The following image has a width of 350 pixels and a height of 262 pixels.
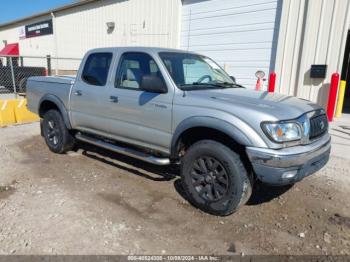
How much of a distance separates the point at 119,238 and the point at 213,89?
7.16ft

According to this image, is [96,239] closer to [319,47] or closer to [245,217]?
[245,217]

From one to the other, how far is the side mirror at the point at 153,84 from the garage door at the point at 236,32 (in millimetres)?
6150

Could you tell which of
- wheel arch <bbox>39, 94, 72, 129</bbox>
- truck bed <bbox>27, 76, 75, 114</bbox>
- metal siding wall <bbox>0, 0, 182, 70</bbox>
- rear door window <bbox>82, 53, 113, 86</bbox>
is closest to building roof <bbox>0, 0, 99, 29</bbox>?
metal siding wall <bbox>0, 0, 182, 70</bbox>

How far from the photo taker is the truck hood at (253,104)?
130 inches

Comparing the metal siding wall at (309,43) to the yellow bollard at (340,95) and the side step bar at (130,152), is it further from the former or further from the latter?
the side step bar at (130,152)

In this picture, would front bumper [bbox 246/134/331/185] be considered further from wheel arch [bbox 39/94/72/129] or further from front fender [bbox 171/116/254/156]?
wheel arch [bbox 39/94/72/129]

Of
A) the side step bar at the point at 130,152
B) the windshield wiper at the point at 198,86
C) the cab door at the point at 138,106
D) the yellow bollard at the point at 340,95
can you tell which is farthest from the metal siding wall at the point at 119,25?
the windshield wiper at the point at 198,86

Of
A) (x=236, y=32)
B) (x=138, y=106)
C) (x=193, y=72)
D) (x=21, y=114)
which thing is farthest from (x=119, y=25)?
(x=138, y=106)

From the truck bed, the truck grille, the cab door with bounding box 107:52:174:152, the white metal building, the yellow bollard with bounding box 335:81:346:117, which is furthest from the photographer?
the yellow bollard with bounding box 335:81:346:117

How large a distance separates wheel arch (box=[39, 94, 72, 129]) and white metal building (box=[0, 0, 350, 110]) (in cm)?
609

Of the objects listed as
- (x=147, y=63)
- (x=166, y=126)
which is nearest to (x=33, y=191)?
(x=166, y=126)

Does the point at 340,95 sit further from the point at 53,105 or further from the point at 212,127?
the point at 53,105

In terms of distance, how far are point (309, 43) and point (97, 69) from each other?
595 cm

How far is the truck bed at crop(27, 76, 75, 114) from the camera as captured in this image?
5.43 metres
